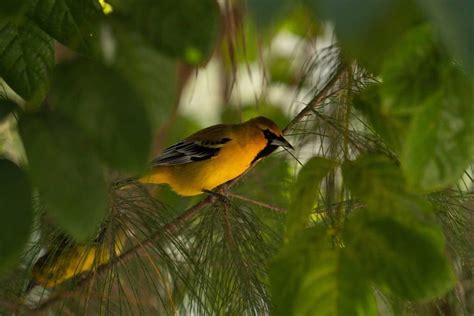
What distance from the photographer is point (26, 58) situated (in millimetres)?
780

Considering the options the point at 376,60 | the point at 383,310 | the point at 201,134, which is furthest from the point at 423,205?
the point at 201,134

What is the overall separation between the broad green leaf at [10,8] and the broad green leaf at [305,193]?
0.39 metres

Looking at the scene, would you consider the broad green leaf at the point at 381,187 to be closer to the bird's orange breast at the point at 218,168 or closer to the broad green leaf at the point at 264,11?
the broad green leaf at the point at 264,11

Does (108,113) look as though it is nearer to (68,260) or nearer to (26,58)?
(26,58)

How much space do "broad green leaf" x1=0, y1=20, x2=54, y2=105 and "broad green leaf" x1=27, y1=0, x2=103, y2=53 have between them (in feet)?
0.22

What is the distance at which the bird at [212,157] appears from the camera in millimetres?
2795

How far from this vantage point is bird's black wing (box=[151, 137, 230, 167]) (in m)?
2.93

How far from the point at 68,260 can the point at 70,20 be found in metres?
1.08

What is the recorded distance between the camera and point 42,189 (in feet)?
1.80

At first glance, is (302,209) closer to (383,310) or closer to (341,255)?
(341,255)

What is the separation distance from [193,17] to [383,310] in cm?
175

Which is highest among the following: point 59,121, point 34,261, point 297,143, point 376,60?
point 297,143

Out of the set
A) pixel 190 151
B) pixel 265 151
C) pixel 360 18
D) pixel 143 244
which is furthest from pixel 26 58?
pixel 190 151

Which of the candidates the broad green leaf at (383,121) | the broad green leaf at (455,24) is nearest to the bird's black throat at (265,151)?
the broad green leaf at (383,121)
